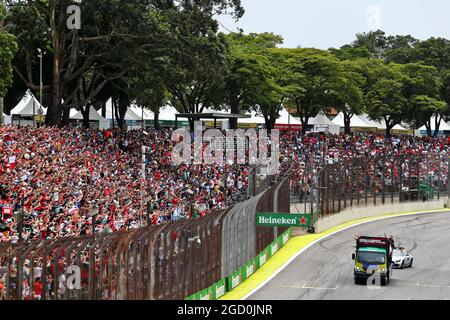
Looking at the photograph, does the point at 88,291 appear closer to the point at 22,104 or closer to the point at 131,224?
the point at 131,224

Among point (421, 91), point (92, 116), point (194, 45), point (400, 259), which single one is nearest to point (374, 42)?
point (421, 91)

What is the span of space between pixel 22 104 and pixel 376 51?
92.1 metres

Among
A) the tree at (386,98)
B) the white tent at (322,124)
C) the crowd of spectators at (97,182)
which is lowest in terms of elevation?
the crowd of spectators at (97,182)

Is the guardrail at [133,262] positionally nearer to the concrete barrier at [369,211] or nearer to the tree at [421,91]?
the concrete barrier at [369,211]

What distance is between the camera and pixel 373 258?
35469 millimetres

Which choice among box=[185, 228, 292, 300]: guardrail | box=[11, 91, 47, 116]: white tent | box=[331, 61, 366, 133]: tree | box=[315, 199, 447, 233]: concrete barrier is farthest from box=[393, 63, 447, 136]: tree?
box=[185, 228, 292, 300]: guardrail

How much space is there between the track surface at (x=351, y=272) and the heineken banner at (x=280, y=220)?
2.18 meters

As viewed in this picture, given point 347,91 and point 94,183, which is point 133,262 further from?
point 347,91

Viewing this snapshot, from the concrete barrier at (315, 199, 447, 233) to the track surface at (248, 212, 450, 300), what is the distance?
4.21 feet

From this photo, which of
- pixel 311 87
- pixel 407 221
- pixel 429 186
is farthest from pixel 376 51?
pixel 407 221

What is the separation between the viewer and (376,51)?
156 metres

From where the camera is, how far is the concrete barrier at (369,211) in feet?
177

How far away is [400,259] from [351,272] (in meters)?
3.11

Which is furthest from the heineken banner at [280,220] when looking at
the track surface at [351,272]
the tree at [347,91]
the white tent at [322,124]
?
the white tent at [322,124]
